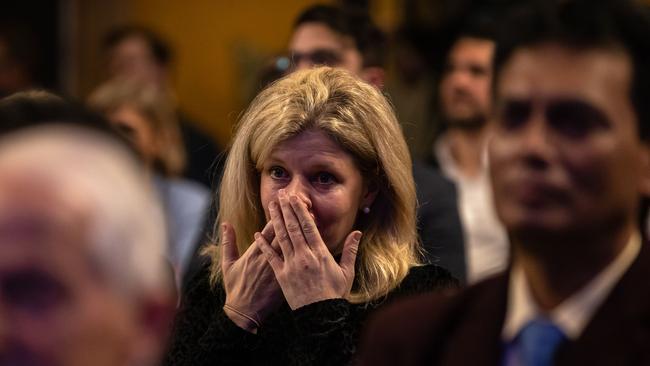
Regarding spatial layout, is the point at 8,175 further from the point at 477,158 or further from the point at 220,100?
the point at 220,100

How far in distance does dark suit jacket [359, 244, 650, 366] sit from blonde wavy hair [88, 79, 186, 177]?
10.8 feet

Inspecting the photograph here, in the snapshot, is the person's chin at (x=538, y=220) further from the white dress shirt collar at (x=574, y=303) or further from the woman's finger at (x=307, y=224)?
the woman's finger at (x=307, y=224)

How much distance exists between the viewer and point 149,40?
6.82 metres

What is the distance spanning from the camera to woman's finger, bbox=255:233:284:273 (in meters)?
2.45

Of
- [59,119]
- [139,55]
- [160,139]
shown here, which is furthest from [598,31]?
[139,55]

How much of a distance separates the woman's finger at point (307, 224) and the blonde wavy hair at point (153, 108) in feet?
7.75

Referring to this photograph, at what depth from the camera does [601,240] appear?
141 centimetres

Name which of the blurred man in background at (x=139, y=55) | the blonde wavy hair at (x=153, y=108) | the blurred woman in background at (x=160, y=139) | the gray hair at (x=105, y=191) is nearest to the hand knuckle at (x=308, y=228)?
the gray hair at (x=105, y=191)

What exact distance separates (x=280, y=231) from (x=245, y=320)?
0.19 metres

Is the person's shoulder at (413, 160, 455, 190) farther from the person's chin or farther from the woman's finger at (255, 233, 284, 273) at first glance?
the person's chin

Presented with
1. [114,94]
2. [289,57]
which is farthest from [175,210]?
[289,57]

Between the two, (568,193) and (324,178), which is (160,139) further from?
(568,193)

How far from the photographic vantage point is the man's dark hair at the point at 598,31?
1.43 meters

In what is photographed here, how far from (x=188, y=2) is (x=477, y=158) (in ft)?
11.8
